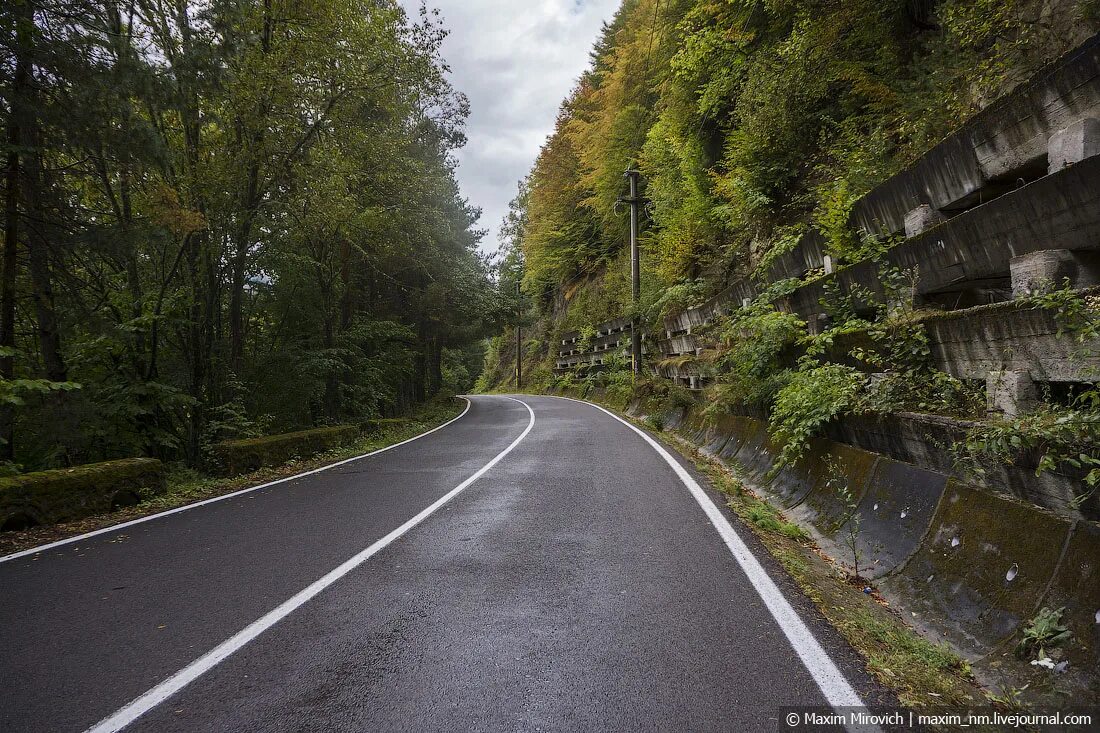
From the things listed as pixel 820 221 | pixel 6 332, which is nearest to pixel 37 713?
pixel 6 332

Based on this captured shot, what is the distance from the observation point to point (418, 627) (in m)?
3.34

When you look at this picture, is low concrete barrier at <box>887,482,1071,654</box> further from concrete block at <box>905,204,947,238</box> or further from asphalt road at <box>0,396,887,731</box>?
concrete block at <box>905,204,947,238</box>

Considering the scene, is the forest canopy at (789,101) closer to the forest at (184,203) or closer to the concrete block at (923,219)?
the concrete block at (923,219)

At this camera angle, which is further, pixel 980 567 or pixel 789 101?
pixel 789 101

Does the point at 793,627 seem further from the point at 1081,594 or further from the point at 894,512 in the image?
the point at 894,512

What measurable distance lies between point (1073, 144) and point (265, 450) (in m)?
11.7

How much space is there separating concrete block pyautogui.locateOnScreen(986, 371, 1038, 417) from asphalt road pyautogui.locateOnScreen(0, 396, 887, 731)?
1894 millimetres

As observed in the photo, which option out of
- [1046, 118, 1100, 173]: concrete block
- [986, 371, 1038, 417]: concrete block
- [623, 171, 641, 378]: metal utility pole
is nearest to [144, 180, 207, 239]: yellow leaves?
[986, 371, 1038, 417]: concrete block

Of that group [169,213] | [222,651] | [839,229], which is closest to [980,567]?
[222,651]

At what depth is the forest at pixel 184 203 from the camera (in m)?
7.61

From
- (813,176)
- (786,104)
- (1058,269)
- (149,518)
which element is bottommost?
(149,518)

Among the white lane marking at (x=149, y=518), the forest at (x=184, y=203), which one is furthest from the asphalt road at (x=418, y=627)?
the forest at (x=184, y=203)

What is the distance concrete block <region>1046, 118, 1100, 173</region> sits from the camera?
360 centimetres

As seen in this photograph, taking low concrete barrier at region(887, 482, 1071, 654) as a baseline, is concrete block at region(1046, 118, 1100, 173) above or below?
above
